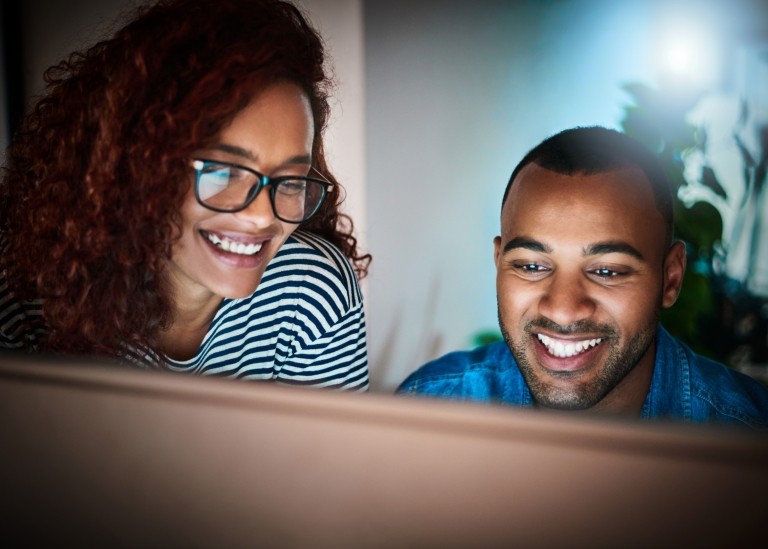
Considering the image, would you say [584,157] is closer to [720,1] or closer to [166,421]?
[720,1]

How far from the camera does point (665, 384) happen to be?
3.84ft

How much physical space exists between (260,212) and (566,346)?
0.59 m

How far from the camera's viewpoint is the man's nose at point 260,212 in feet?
3.13

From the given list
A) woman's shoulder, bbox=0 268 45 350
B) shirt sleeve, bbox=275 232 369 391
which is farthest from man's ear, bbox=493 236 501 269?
woman's shoulder, bbox=0 268 45 350

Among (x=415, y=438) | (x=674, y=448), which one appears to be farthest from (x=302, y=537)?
(x=674, y=448)

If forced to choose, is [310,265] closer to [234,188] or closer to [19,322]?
[234,188]

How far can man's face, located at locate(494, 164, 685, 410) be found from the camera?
109 cm

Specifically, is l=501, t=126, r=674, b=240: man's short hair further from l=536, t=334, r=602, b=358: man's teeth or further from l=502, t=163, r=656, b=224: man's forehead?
l=536, t=334, r=602, b=358: man's teeth

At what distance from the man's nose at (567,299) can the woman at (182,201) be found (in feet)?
1.18

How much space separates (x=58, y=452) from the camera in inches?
16.7

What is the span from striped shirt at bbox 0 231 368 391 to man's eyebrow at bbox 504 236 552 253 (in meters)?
0.30

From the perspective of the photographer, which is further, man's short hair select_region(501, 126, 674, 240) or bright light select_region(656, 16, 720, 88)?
bright light select_region(656, 16, 720, 88)

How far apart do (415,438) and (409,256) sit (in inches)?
43.5

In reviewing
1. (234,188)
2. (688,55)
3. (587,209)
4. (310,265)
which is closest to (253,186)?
(234,188)
